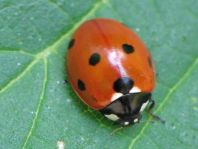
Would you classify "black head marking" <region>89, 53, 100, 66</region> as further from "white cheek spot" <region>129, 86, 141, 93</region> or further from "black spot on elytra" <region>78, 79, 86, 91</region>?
"white cheek spot" <region>129, 86, 141, 93</region>

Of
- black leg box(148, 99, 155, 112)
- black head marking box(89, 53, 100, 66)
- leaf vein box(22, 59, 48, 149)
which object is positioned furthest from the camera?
black leg box(148, 99, 155, 112)

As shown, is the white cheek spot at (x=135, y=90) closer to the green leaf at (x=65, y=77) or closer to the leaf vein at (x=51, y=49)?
the green leaf at (x=65, y=77)

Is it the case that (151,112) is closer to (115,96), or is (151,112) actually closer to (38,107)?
(115,96)

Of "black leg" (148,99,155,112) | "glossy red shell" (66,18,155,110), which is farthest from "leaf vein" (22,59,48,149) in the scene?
"black leg" (148,99,155,112)

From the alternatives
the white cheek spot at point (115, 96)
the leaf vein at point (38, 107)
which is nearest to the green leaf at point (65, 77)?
the leaf vein at point (38, 107)

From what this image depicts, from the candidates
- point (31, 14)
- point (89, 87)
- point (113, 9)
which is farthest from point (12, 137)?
point (113, 9)

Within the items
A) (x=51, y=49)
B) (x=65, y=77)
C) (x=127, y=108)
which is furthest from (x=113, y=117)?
(x=51, y=49)

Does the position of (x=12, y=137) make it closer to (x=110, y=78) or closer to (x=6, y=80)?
(x=6, y=80)
